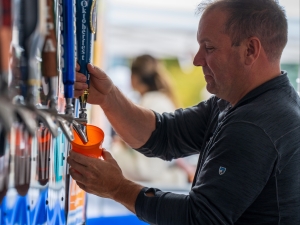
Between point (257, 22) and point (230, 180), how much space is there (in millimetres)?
432

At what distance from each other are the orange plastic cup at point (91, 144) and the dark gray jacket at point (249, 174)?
177mm

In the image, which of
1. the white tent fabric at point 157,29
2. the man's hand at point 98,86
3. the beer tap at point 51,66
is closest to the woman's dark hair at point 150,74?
the white tent fabric at point 157,29

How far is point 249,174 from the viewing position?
114cm

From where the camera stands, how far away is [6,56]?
617mm

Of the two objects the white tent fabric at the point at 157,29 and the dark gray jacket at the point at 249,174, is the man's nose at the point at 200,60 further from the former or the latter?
the white tent fabric at the point at 157,29

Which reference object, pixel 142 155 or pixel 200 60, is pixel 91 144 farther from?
pixel 142 155

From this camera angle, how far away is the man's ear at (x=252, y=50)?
129 cm

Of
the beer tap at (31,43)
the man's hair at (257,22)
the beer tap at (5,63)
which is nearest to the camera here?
the beer tap at (5,63)

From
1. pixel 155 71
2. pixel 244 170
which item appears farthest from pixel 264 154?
pixel 155 71

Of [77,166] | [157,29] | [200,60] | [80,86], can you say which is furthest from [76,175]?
[157,29]

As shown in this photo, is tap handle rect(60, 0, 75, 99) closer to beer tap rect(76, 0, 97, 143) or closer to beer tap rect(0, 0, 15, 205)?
beer tap rect(76, 0, 97, 143)

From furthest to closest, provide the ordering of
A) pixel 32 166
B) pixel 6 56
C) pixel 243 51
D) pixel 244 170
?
pixel 243 51 → pixel 244 170 → pixel 32 166 → pixel 6 56

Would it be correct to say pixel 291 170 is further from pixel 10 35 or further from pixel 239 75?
pixel 10 35

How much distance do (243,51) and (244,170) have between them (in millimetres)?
335
